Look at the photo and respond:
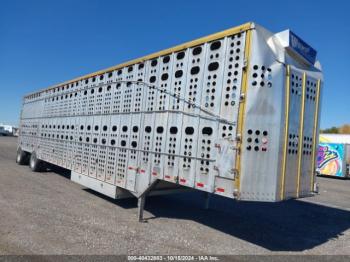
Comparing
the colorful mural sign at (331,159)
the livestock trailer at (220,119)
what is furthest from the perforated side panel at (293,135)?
the colorful mural sign at (331,159)

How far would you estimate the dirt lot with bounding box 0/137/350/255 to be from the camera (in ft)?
17.4

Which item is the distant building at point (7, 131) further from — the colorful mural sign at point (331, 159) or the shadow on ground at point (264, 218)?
the shadow on ground at point (264, 218)

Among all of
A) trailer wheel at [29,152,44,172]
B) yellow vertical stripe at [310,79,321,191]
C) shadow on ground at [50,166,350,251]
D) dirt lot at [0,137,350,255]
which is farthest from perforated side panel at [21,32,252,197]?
trailer wheel at [29,152,44,172]

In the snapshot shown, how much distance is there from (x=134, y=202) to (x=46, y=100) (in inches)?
277

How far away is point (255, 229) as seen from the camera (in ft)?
22.6

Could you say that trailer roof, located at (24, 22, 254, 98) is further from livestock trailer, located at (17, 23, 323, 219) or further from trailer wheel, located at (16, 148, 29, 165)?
trailer wheel, located at (16, 148, 29, 165)

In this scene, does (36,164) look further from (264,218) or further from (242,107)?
(242,107)

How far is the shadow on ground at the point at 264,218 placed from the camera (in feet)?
20.9

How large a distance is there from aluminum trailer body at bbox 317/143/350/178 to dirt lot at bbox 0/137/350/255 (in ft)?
45.3

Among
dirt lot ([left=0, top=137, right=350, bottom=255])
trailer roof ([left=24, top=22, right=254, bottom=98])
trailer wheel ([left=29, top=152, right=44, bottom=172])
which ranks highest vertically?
trailer roof ([left=24, top=22, right=254, bottom=98])

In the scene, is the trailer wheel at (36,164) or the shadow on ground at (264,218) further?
the trailer wheel at (36,164)

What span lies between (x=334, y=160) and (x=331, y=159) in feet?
0.77

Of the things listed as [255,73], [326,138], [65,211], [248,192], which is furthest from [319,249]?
[326,138]

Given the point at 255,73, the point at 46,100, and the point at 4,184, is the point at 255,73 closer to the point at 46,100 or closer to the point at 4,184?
the point at 4,184
